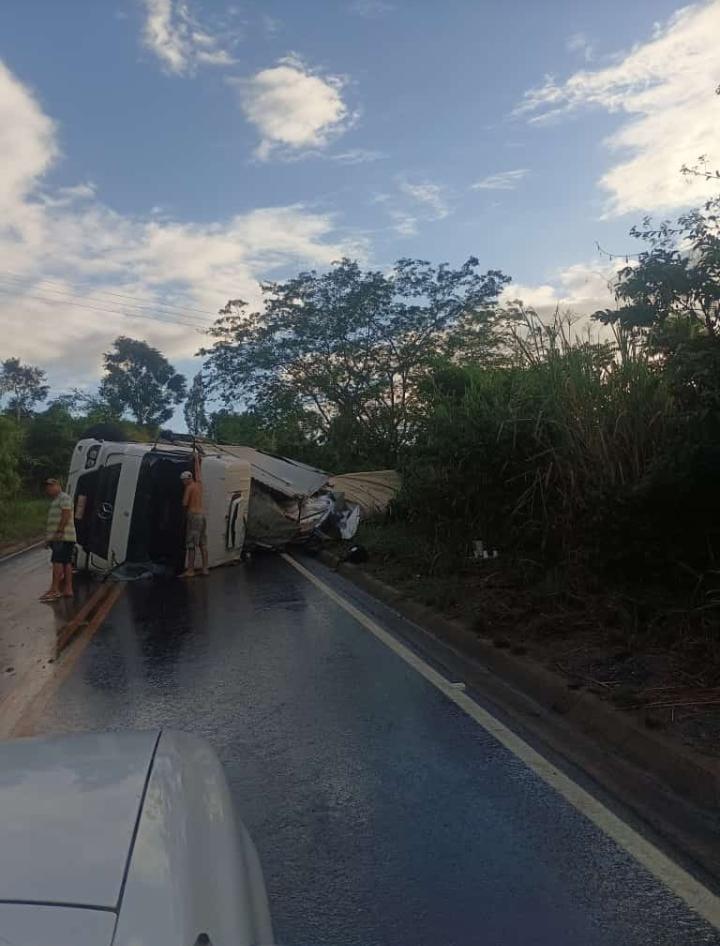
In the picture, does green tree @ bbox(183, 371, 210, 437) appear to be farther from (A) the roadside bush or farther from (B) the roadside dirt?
(B) the roadside dirt

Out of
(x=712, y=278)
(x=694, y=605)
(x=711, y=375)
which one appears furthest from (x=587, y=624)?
(x=712, y=278)

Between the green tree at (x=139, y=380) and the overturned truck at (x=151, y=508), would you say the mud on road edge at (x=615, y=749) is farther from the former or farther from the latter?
the green tree at (x=139, y=380)

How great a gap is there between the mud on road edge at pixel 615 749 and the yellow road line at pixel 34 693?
3.37 metres

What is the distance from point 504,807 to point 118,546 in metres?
12.1

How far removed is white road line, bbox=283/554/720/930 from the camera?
356 cm

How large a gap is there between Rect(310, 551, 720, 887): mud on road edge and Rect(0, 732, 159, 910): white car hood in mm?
2600

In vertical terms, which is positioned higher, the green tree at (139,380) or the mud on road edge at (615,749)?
the green tree at (139,380)

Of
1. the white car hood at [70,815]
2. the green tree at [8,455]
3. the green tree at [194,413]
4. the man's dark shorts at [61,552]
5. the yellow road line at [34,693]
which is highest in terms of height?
the green tree at [194,413]

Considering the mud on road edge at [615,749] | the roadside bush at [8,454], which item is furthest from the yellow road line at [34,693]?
the roadside bush at [8,454]

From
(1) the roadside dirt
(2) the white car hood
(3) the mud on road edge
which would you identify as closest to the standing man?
(1) the roadside dirt

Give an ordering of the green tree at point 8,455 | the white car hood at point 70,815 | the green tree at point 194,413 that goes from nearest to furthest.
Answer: the white car hood at point 70,815 → the green tree at point 8,455 → the green tree at point 194,413

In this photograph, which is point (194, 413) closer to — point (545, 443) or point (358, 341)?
point (358, 341)

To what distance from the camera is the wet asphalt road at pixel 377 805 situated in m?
3.45

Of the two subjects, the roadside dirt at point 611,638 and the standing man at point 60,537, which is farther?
the standing man at point 60,537
